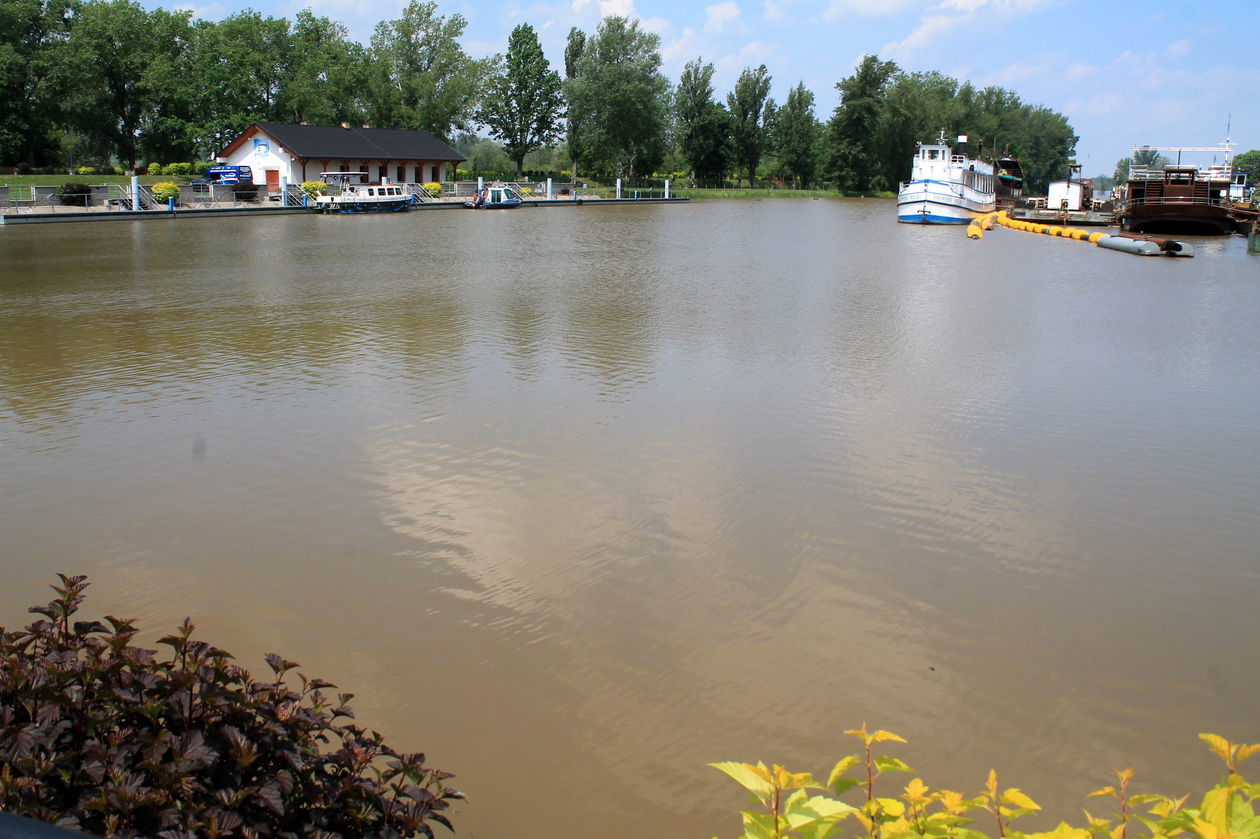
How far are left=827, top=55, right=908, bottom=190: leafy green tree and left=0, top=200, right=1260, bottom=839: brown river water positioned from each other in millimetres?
94475

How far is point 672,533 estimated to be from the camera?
24.6 ft

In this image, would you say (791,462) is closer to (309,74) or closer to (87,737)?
(87,737)

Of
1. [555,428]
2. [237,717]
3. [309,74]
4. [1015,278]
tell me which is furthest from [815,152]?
[237,717]

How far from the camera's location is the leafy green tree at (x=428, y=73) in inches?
3472

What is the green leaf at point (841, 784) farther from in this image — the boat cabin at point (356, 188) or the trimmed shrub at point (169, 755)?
the boat cabin at point (356, 188)

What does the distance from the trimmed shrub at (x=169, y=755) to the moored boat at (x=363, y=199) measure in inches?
2201

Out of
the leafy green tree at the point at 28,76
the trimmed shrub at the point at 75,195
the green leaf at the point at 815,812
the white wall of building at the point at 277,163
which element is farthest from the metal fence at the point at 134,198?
the green leaf at the point at 815,812

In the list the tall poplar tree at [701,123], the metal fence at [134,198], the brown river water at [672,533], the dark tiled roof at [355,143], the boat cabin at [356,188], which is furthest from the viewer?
the tall poplar tree at [701,123]

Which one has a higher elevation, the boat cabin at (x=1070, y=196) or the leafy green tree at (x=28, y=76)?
the leafy green tree at (x=28, y=76)

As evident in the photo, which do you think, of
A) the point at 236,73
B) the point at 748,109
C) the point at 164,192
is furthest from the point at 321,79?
the point at 748,109

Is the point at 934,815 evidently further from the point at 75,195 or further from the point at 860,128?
the point at 860,128

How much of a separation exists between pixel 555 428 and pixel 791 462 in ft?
8.53

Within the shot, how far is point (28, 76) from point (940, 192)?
61952mm

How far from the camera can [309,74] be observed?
255ft
